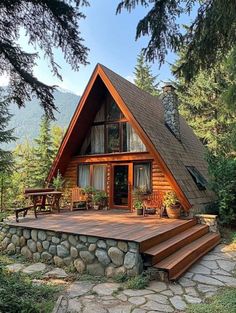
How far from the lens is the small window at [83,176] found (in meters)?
11.5

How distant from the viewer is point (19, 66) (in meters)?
3.97

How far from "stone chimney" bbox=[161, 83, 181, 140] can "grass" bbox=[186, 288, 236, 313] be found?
7970 millimetres

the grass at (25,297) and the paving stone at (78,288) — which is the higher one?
the grass at (25,297)

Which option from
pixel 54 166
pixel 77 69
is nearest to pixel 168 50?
pixel 77 69

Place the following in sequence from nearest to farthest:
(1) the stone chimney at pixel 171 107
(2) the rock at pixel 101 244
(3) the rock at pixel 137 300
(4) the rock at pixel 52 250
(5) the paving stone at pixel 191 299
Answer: (3) the rock at pixel 137 300, (5) the paving stone at pixel 191 299, (2) the rock at pixel 101 244, (4) the rock at pixel 52 250, (1) the stone chimney at pixel 171 107

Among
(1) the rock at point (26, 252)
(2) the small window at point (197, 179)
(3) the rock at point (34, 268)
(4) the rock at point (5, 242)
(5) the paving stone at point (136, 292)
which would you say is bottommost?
(3) the rock at point (34, 268)

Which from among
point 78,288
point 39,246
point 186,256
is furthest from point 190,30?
point 39,246

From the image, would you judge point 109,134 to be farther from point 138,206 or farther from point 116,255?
point 116,255

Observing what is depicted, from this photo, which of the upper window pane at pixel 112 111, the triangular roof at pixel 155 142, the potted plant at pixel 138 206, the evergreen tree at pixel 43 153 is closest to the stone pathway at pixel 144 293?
the triangular roof at pixel 155 142

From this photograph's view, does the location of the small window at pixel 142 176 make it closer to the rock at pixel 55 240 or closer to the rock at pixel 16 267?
the rock at pixel 55 240

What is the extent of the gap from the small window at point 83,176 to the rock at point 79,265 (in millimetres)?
5612

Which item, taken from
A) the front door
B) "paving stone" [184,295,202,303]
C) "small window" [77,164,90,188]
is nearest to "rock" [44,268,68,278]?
"paving stone" [184,295,202,303]

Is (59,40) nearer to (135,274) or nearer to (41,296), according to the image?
(41,296)

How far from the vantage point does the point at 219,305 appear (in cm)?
416
